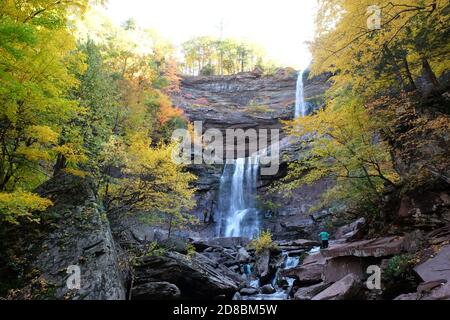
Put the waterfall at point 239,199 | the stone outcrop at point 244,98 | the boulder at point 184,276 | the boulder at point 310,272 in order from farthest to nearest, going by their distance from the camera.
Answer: the stone outcrop at point 244,98, the waterfall at point 239,199, the boulder at point 310,272, the boulder at point 184,276

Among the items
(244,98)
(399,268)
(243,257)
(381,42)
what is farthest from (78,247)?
(244,98)

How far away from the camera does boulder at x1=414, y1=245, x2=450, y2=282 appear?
6.54 metres

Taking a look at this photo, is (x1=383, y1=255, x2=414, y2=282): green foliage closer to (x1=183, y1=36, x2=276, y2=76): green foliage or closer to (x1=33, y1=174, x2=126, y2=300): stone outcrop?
(x1=33, y1=174, x2=126, y2=300): stone outcrop

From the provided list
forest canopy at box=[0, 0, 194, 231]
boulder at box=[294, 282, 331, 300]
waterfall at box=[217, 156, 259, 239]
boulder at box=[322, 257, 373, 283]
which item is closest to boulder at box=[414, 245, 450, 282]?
boulder at box=[322, 257, 373, 283]

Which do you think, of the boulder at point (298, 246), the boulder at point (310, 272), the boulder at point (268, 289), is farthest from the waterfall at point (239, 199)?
the boulder at point (310, 272)

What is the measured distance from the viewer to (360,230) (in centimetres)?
1288

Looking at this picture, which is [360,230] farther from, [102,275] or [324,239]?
[102,275]

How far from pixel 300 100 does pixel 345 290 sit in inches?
1283

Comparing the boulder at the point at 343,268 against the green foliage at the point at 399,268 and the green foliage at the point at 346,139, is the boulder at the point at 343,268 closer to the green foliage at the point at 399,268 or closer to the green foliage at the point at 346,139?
the green foliage at the point at 399,268

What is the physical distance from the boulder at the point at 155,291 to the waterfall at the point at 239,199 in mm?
15661

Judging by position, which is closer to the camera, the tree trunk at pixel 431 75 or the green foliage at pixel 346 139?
the tree trunk at pixel 431 75

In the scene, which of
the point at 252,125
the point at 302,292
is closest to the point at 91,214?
the point at 302,292

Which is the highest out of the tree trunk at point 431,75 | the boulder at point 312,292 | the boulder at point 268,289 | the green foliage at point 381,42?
the green foliage at point 381,42

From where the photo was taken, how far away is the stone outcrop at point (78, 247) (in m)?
7.09
